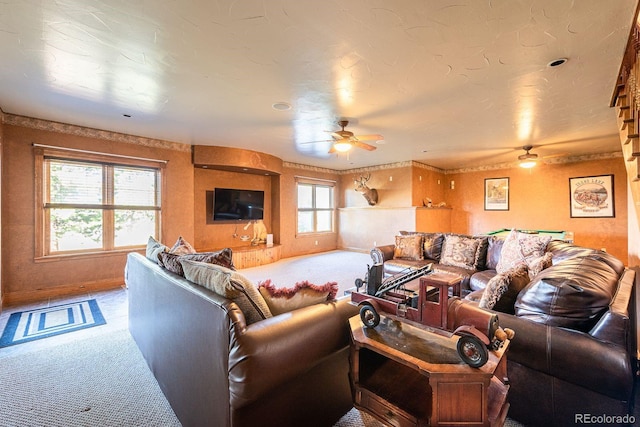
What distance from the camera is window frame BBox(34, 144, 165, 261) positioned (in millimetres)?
3785

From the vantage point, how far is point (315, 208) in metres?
7.94

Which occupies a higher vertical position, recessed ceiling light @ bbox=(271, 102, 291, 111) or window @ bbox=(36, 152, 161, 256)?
recessed ceiling light @ bbox=(271, 102, 291, 111)

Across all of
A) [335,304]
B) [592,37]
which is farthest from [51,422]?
[592,37]

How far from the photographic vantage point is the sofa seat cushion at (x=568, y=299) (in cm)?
140

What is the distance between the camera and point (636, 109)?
7.14ft

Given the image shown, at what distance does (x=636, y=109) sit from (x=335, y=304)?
2887 mm

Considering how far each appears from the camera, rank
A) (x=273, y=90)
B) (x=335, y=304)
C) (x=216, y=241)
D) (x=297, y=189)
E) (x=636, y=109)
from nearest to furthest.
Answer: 1. (x=335, y=304)
2. (x=636, y=109)
3. (x=273, y=90)
4. (x=216, y=241)
5. (x=297, y=189)

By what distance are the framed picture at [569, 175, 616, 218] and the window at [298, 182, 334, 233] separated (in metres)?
5.91

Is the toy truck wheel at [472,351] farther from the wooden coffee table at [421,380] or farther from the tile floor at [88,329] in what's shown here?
the tile floor at [88,329]

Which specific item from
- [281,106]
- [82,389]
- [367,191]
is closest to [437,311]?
[82,389]

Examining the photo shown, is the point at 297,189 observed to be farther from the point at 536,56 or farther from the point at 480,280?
the point at 536,56

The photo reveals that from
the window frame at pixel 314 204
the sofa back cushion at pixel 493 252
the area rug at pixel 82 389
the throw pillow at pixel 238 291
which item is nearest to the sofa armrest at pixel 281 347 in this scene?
the throw pillow at pixel 238 291

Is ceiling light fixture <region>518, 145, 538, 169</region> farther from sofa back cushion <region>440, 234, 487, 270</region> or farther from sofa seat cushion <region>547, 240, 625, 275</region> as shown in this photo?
sofa seat cushion <region>547, 240, 625, 275</region>

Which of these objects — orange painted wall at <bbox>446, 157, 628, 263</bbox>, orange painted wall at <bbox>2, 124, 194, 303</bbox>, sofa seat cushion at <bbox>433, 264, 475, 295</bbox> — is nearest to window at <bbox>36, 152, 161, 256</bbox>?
orange painted wall at <bbox>2, 124, 194, 303</bbox>
